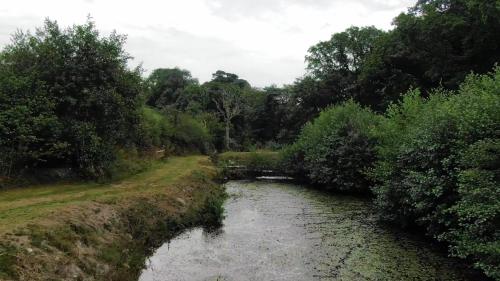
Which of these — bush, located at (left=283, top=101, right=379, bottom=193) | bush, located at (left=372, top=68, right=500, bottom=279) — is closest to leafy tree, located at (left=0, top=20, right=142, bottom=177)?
bush, located at (left=372, top=68, right=500, bottom=279)

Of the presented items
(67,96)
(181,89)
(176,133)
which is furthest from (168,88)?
(67,96)

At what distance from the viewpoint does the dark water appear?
16.7 m

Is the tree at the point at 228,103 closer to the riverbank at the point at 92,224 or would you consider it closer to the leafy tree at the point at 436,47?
the leafy tree at the point at 436,47

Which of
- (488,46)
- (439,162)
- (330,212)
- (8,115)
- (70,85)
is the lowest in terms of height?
(330,212)

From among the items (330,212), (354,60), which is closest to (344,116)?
(330,212)

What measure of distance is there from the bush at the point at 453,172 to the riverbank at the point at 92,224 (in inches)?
430

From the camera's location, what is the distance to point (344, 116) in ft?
141

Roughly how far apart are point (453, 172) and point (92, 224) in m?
16.1

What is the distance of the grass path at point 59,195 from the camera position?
630 inches

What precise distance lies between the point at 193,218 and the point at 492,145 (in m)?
16.2

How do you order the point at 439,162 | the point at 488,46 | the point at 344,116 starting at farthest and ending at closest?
the point at 488,46 < the point at 344,116 < the point at 439,162

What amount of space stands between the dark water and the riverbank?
4.06 feet

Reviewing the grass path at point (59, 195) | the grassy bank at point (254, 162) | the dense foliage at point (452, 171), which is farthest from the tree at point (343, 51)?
the grass path at point (59, 195)

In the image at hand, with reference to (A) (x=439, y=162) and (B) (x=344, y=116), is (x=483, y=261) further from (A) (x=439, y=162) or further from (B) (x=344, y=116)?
(B) (x=344, y=116)
